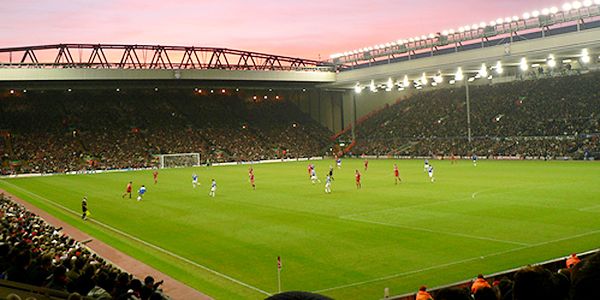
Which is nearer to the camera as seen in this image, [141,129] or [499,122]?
[499,122]

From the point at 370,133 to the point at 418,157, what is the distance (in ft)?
67.0

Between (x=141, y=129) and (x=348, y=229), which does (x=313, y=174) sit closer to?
(x=348, y=229)

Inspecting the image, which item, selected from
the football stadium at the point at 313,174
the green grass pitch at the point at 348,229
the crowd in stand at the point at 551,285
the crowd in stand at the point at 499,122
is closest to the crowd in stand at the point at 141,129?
the football stadium at the point at 313,174

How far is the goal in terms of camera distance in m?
82.4

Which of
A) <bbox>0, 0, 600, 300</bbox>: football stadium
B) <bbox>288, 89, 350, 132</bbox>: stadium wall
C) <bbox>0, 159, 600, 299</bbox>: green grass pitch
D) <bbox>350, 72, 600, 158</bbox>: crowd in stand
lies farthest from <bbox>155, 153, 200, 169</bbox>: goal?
<bbox>0, 159, 600, 299</bbox>: green grass pitch

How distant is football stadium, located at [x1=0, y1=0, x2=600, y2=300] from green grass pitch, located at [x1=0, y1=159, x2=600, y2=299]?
0.51 ft

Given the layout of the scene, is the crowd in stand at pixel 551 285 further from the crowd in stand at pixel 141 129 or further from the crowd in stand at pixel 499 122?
the crowd in stand at pixel 141 129

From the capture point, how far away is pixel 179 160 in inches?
3297

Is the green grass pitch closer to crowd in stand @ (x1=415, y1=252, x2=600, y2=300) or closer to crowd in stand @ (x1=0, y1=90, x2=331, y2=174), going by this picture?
crowd in stand @ (x1=415, y1=252, x2=600, y2=300)

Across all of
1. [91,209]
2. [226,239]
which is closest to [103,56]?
[91,209]

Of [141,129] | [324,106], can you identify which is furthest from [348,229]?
[324,106]

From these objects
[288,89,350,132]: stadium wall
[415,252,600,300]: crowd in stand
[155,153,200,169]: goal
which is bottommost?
[155,153,200,169]: goal

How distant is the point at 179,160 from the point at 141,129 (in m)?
13.6

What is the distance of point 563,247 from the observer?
19734mm
